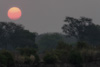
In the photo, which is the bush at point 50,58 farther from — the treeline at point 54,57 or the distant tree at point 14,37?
the distant tree at point 14,37

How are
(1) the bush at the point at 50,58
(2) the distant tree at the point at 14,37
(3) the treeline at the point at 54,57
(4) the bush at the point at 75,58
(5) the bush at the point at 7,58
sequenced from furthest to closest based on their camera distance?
(2) the distant tree at the point at 14,37 → (4) the bush at the point at 75,58 → (1) the bush at the point at 50,58 → (3) the treeline at the point at 54,57 → (5) the bush at the point at 7,58

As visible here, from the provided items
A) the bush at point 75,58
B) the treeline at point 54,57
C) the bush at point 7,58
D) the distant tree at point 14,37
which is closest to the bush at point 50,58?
the treeline at point 54,57

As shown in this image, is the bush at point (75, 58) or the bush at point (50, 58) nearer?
the bush at point (50, 58)

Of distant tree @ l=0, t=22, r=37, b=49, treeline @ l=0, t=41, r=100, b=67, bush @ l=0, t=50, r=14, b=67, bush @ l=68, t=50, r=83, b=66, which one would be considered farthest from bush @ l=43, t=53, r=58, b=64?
distant tree @ l=0, t=22, r=37, b=49

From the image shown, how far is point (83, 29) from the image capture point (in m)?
96.3

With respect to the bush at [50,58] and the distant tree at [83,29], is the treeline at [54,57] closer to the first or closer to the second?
the bush at [50,58]

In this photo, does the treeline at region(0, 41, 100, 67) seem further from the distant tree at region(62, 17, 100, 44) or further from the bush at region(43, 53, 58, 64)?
the distant tree at region(62, 17, 100, 44)

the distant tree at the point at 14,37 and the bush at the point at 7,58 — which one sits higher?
the distant tree at the point at 14,37

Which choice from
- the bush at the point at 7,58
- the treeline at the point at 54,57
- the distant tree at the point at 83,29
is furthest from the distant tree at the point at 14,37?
the bush at the point at 7,58

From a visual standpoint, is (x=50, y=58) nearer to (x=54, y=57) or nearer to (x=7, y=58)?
(x=54, y=57)

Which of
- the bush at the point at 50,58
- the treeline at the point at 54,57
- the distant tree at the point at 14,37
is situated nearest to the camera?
the treeline at the point at 54,57

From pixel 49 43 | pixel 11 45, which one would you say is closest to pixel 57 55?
pixel 11 45

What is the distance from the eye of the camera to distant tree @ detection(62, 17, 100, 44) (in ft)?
312

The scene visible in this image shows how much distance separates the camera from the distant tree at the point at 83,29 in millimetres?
95000
